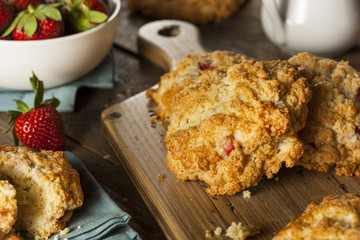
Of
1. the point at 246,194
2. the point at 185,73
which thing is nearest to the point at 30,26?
the point at 185,73

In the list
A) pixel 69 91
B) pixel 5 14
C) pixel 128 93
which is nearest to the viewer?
pixel 5 14

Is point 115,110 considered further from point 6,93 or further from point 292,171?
point 292,171

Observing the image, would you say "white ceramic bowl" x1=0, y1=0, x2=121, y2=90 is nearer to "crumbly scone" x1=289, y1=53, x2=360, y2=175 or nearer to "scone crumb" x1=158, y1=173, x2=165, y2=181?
"scone crumb" x1=158, y1=173, x2=165, y2=181

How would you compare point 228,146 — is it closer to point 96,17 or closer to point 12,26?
point 96,17

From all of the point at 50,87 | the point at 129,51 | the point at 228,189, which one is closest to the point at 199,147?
the point at 228,189

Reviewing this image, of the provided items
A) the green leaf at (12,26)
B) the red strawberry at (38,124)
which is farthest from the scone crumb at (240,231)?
the green leaf at (12,26)

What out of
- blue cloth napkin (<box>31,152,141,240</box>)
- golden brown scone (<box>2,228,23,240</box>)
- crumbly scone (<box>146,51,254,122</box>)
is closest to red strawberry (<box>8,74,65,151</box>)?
blue cloth napkin (<box>31,152,141,240</box>)

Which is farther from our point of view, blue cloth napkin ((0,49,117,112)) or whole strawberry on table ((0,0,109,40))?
blue cloth napkin ((0,49,117,112))
